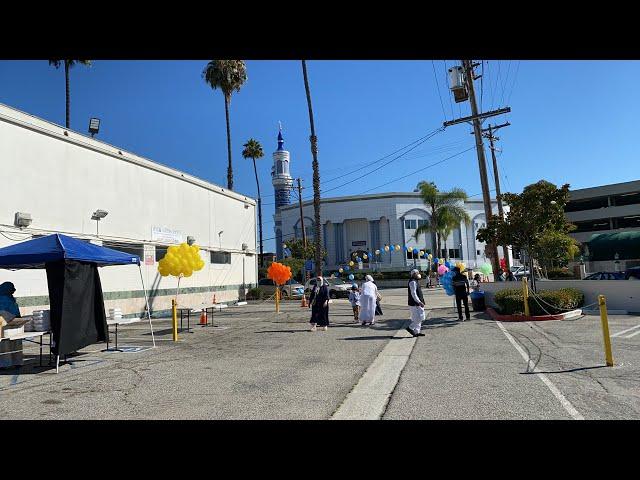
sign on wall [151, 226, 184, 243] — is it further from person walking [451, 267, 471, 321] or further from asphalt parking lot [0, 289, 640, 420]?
person walking [451, 267, 471, 321]

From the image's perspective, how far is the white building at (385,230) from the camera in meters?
71.2

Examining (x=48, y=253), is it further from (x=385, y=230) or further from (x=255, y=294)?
(x=385, y=230)

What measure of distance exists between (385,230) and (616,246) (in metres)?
33.3

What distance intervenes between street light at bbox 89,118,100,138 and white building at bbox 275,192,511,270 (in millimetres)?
51658

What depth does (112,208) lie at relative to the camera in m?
19.7

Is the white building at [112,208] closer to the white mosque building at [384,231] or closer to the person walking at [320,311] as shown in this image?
the person walking at [320,311]

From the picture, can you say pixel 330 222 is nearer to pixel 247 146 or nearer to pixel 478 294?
pixel 247 146

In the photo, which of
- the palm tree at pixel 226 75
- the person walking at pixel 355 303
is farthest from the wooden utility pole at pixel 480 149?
the palm tree at pixel 226 75

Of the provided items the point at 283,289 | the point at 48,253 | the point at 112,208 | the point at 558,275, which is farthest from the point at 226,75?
the point at 48,253

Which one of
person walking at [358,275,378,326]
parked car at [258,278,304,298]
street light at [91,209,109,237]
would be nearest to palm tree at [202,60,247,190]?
parked car at [258,278,304,298]

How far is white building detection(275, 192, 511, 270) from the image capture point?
71.2 m

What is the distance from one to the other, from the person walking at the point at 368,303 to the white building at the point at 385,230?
54.7 metres
